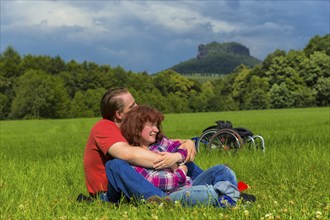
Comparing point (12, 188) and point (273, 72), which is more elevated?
point (273, 72)

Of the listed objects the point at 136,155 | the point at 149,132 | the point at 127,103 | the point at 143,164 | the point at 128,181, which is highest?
the point at 127,103

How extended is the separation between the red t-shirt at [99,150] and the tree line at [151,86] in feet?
226

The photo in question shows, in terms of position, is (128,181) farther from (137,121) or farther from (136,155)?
(137,121)

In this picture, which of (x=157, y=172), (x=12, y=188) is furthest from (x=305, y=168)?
(x=12, y=188)

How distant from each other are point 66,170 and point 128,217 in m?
4.77

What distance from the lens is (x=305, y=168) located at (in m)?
8.46

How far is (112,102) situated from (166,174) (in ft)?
3.57

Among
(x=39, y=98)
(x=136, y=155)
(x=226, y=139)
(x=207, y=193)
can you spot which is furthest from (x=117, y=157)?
(x=39, y=98)

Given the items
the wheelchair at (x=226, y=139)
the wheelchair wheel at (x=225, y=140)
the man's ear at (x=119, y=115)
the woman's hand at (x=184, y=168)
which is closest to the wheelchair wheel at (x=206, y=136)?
the wheelchair at (x=226, y=139)

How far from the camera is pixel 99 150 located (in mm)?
5809

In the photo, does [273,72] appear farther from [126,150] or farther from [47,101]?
[126,150]

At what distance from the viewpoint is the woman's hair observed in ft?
17.7

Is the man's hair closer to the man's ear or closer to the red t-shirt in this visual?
the man's ear

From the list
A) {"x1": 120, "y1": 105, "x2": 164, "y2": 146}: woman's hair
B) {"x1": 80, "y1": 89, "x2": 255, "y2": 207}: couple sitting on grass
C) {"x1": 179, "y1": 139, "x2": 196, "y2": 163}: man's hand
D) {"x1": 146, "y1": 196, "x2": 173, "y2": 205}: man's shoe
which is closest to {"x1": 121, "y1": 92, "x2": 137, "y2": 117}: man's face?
{"x1": 80, "y1": 89, "x2": 255, "y2": 207}: couple sitting on grass
